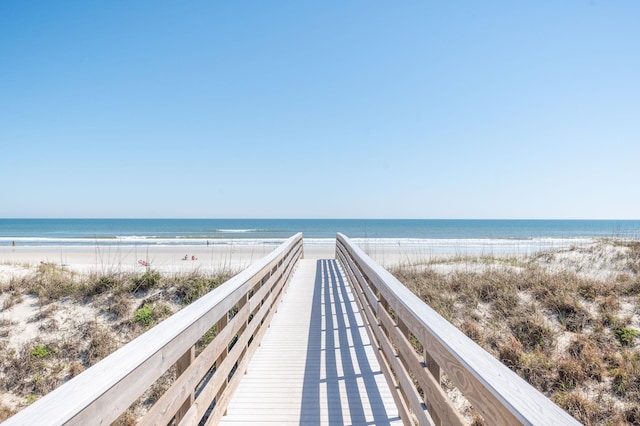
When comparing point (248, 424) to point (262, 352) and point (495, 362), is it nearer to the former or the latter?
point (262, 352)

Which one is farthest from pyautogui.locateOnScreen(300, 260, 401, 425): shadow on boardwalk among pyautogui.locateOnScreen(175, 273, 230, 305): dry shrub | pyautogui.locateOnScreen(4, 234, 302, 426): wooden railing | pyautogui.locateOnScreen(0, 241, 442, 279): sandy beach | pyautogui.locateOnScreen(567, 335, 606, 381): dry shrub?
pyautogui.locateOnScreen(0, 241, 442, 279): sandy beach

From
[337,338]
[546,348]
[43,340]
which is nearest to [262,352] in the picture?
[337,338]

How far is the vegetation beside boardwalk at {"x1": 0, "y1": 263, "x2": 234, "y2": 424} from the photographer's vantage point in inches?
233

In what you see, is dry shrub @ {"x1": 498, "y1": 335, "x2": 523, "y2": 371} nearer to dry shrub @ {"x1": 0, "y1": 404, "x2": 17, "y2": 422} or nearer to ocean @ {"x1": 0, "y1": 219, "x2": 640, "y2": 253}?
dry shrub @ {"x1": 0, "y1": 404, "x2": 17, "y2": 422}

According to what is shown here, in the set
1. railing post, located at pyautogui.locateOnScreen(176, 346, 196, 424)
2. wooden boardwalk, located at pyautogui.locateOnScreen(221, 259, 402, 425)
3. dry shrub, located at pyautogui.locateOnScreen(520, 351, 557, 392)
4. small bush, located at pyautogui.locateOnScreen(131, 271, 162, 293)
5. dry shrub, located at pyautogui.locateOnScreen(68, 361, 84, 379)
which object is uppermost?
railing post, located at pyautogui.locateOnScreen(176, 346, 196, 424)

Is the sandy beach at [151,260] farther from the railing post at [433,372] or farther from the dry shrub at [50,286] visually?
the railing post at [433,372]

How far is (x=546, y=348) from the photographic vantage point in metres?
5.78

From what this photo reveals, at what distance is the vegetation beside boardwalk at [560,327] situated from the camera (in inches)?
186

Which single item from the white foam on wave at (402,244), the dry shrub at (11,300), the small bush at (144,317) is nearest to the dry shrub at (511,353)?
the small bush at (144,317)

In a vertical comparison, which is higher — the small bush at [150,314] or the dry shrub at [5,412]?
the small bush at [150,314]

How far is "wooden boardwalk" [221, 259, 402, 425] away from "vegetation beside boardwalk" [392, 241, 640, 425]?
7.98ft

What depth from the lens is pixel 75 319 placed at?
7422mm

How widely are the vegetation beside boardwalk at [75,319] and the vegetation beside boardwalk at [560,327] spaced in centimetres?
488

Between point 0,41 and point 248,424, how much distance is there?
23.1 metres
